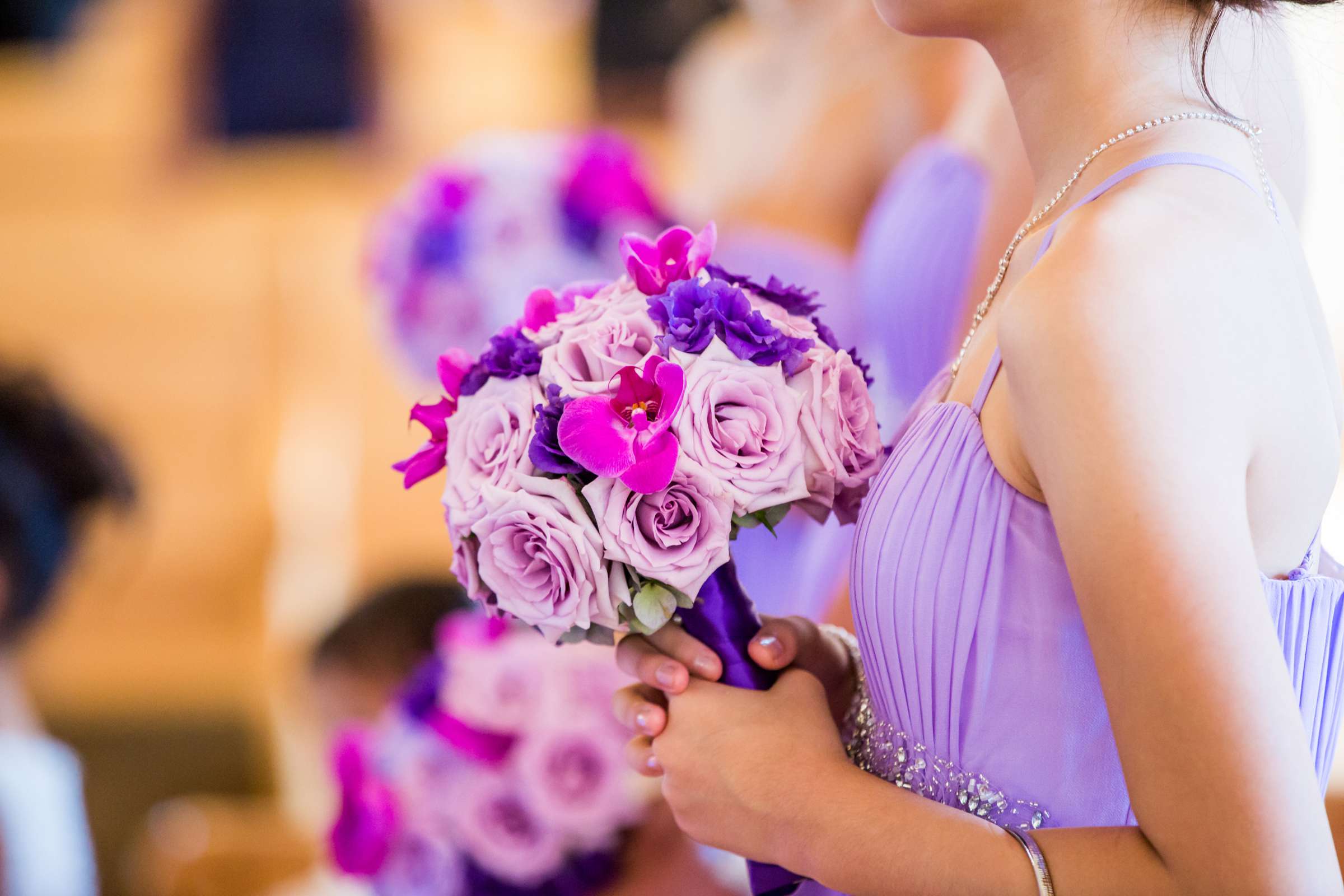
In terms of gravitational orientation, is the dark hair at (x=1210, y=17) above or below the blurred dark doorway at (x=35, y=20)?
above

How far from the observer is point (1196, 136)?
87 centimetres

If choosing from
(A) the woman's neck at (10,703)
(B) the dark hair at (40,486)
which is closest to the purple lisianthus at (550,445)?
(B) the dark hair at (40,486)

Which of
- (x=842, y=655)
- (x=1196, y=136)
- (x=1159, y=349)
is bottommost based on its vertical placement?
(x=842, y=655)

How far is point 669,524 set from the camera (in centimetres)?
87

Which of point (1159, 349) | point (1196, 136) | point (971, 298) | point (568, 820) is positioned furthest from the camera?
point (971, 298)

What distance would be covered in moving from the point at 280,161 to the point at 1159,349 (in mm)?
4718

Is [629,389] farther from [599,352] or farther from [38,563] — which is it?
[38,563]

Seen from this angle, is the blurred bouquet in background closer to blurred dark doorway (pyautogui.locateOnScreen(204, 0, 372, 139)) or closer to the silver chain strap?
the silver chain strap

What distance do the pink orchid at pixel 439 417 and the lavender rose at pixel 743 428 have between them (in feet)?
0.73

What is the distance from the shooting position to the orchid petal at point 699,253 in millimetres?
966

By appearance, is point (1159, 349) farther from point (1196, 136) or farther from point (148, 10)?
point (148, 10)

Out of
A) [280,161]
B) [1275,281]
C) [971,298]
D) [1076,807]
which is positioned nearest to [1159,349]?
[1275,281]

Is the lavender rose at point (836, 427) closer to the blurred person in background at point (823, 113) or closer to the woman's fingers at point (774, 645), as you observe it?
the woman's fingers at point (774, 645)

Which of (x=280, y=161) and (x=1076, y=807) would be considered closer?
(x=1076, y=807)
